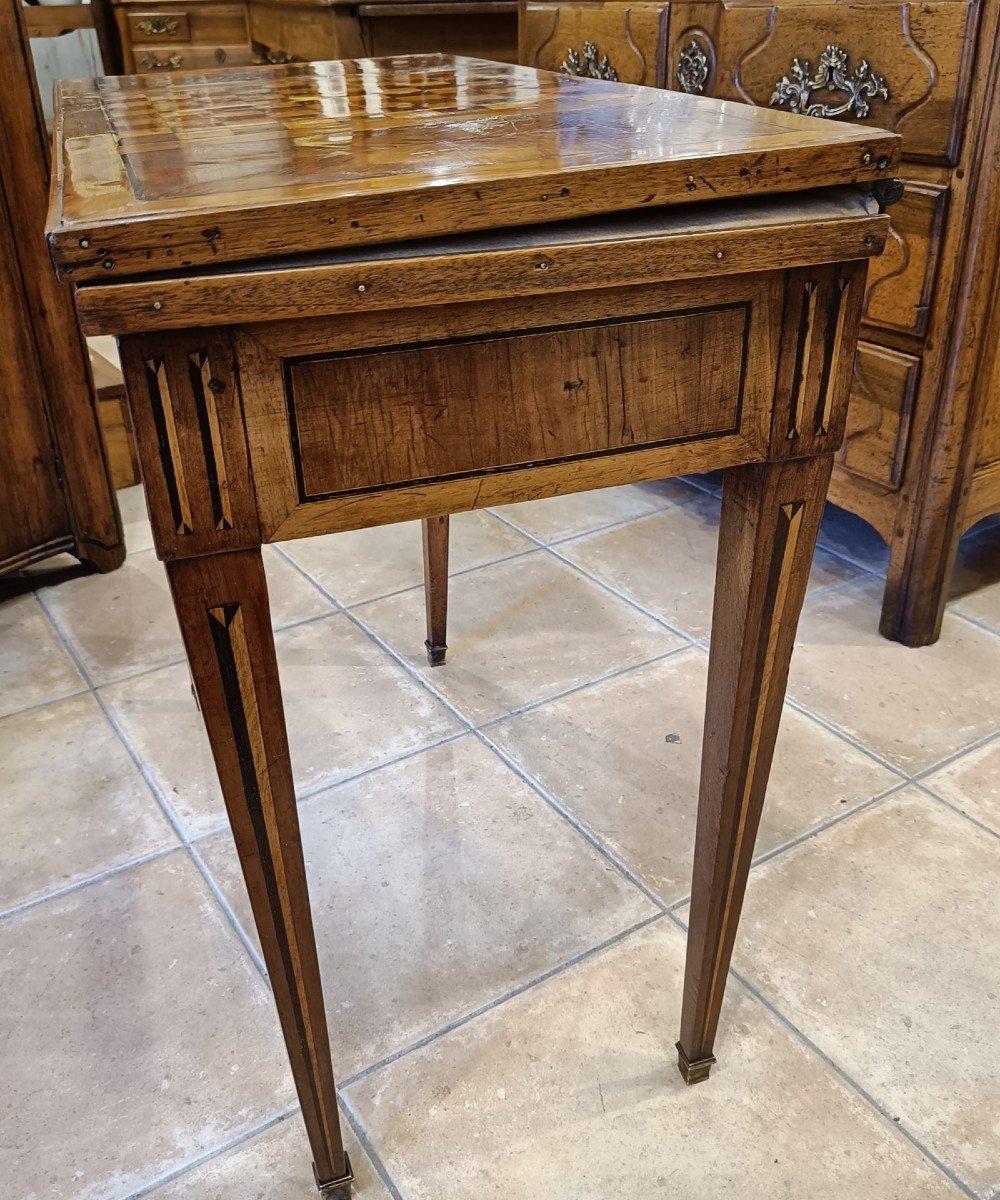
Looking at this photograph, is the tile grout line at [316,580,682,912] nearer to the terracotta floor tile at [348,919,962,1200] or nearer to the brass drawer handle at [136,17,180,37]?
the terracotta floor tile at [348,919,962,1200]

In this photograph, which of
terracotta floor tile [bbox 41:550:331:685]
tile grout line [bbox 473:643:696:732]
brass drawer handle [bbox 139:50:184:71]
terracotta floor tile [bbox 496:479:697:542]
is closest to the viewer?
tile grout line [bbox 473:643:696:732]

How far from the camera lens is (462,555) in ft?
6.29

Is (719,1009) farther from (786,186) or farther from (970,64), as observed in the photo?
(970,64)

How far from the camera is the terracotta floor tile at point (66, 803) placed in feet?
4.07

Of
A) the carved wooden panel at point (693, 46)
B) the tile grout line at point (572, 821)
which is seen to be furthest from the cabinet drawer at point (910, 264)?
the tile grout line at point (572, 821)

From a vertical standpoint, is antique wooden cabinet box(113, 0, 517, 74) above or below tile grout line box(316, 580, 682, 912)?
above

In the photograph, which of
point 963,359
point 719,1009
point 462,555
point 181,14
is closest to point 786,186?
point 719,1009

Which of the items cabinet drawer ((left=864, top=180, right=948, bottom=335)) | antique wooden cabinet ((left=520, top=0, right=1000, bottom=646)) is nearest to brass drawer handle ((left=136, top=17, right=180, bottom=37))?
antique wooden cabinet ((left=520, top=0, right=1000, bottom=646))

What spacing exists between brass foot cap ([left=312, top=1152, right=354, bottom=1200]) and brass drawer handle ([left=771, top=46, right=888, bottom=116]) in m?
1.29

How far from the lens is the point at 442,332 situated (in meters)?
0.59

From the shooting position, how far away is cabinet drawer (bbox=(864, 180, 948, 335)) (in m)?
1.38

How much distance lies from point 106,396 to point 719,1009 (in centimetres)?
159

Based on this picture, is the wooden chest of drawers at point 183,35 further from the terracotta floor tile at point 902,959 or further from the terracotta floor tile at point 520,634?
the terracotta floor tile at point 902,959

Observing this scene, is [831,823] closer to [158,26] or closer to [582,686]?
[582,686]
